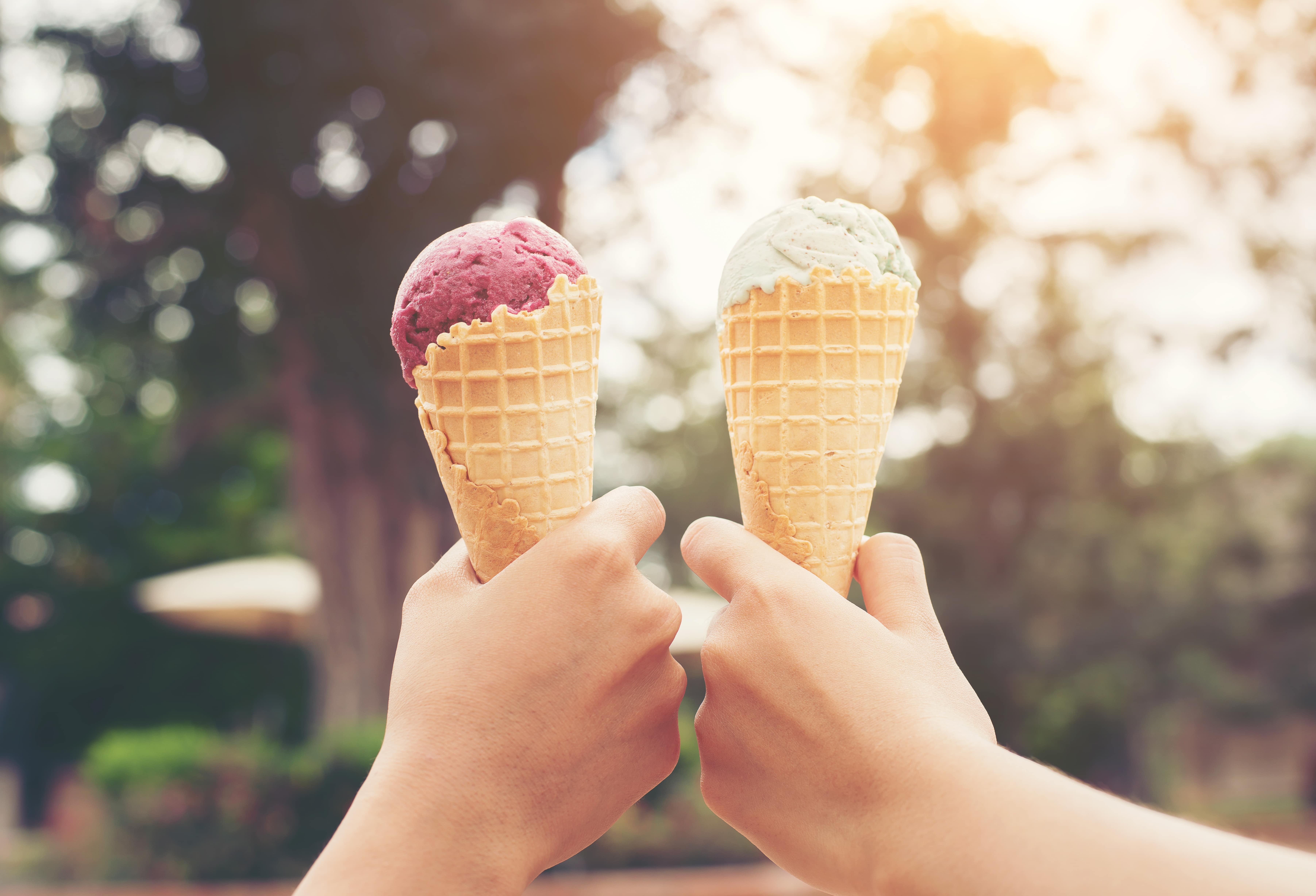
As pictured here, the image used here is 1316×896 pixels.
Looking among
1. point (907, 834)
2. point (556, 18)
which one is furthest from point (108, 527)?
point (907, 834)

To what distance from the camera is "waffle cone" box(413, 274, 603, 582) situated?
A: 1685 mm

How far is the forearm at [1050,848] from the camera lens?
1062 mm

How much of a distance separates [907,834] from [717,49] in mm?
9591

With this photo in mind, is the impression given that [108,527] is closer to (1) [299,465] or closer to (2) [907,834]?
(1) [299,465]

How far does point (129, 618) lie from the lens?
1584cm

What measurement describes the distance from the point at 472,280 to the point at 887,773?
1087 mm

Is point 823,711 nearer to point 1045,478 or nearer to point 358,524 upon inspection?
point 358,524

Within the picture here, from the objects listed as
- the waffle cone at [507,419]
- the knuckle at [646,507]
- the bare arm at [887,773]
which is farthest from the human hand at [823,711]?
the waffle cone at [507,419]

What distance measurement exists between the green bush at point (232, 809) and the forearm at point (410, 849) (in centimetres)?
683

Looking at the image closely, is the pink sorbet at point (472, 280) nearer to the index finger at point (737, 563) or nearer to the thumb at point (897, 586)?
the index finger at point (737, 563)

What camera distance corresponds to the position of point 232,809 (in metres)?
7.73

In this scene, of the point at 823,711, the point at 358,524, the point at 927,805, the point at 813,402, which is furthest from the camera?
the point at 358,524

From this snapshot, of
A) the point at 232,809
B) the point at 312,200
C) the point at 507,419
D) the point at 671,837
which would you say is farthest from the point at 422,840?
the point at 312,200

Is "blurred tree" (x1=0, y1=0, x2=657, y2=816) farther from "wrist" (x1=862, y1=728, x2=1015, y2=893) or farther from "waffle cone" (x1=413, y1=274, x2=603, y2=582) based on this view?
"wrist" (x1=862, y1=728, x2=1015, y2=893)
